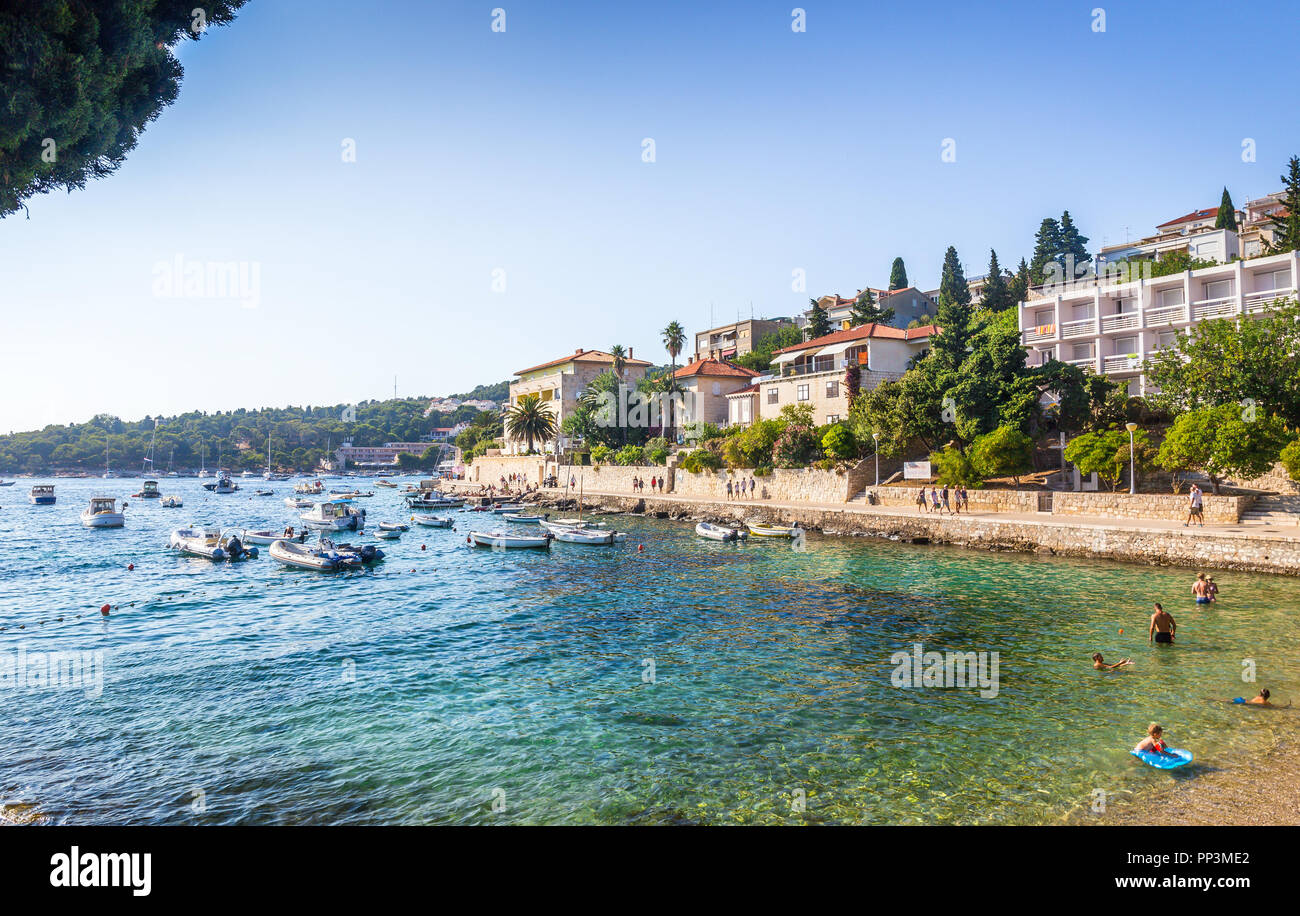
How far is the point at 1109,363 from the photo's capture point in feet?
147

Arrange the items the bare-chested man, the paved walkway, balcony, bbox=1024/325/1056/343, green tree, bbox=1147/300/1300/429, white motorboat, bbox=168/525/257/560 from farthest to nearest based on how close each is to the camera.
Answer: balcony, bbox=1024/325/1056/343, white motorboat, bbox=168/525/257/560, green tree, bbox=1147/300/1300/429, the paved walkway, the bare-chested man

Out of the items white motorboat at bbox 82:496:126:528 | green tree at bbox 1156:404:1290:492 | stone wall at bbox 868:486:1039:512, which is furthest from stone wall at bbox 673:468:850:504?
white motorboat at bbox 82:496:126:528

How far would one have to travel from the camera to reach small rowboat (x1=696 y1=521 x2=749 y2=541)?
39.4 m

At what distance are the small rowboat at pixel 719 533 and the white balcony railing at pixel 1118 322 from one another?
27.6 metres

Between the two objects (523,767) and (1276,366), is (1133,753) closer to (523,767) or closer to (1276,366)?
(523,767)

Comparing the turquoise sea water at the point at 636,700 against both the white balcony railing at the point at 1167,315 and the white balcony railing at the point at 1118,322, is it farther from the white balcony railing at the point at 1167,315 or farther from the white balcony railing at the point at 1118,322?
the white balcony railing at the point at 1118,322

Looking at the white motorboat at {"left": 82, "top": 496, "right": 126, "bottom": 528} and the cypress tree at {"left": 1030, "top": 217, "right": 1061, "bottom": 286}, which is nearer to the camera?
the white motorboat at {"left": 82, "top": 496, "right": 126, "bottom": 528}

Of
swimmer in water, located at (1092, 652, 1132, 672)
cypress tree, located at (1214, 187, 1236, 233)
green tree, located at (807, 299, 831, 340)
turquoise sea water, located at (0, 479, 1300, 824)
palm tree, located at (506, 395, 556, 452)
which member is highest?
cypress tree, located at (1214, 187, 1236, 233)

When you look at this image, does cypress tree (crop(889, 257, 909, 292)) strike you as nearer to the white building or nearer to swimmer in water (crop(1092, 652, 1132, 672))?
the white building

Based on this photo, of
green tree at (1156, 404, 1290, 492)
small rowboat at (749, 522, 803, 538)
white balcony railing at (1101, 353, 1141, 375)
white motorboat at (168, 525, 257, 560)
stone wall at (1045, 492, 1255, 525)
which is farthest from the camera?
white balcony railing at (1101, 353, 1141, 375)

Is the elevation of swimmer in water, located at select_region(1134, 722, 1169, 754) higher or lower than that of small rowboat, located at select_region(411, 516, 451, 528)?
higher

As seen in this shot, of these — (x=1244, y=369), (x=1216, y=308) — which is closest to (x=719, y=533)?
(x=1244, y=369)

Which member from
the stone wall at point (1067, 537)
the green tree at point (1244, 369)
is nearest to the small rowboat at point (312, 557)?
the stone wall at point (1067, 537)
